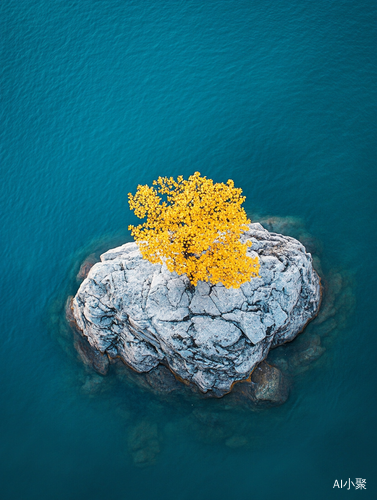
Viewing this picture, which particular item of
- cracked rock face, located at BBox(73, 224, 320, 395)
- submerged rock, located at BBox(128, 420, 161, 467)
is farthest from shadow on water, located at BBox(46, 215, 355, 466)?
cracked rock face, located at BBox(73, 224, 320, 395)

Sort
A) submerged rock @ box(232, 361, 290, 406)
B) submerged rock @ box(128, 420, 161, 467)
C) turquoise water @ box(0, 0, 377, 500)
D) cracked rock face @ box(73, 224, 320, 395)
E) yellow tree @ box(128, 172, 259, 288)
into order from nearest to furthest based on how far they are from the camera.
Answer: yellow tree @ box(128, 172, 259, 288) < turquoise water @ box(0, 0, 377, 500) < submerged rock @ box(128, 420, 161, 467) < cracked rock face @ box(73, 224, 320, 395) < submerged rock @ box(232, 361, 290, 406)

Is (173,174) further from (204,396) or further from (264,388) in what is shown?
(264,388)

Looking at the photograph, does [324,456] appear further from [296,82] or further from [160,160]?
[296,82]

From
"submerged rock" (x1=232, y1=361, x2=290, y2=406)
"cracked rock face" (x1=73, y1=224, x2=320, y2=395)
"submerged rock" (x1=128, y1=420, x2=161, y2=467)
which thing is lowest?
"submerged rock" (x1=128, y1=420, x2=161, y2=467)

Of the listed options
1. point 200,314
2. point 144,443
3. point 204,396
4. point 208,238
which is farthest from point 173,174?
point 144,443

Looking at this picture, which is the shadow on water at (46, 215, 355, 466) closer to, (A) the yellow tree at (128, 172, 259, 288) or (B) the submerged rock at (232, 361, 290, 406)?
(B) the submerged rock at (232, 361, 290, 406)
